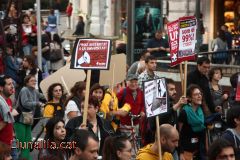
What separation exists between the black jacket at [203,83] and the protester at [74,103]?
83.9 inches

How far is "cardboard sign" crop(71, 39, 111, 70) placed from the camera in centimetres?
985

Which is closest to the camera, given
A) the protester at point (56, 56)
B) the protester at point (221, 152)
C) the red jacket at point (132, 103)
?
the protester at point (221, 152)

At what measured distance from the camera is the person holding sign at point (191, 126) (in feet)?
35.1

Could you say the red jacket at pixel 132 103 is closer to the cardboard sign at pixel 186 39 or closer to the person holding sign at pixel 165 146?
the cardboard sign at pixel 186 39

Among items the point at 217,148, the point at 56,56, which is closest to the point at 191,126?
the point at 217,148

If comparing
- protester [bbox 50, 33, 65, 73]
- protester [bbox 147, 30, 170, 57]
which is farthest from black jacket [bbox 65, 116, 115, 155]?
protester [bbox 50, 33, 65, 73]

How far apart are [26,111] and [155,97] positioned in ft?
10.2

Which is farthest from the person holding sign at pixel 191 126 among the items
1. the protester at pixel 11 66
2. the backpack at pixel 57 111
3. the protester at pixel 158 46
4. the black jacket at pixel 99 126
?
the protester at pixel 158 46

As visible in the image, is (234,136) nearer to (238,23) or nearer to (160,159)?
(160,159)

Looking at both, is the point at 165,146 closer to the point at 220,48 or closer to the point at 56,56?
the point at 56,56

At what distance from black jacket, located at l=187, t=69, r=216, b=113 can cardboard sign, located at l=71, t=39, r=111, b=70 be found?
264 cm

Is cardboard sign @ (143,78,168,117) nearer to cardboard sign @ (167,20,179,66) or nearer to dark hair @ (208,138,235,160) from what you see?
dark hair @ (208,138,235,160)

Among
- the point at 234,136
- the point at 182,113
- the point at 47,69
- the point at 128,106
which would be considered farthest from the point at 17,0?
the point at 234,136

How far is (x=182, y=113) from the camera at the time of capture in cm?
1075
